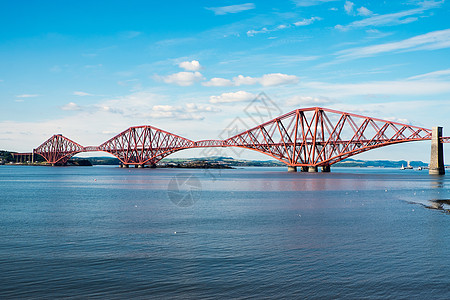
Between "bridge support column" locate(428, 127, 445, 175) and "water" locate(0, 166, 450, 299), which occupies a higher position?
"bridge support column" locate(428, 127, 445, 175)

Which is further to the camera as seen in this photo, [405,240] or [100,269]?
[405,240]

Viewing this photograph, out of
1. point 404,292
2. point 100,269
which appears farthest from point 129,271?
point 404,292

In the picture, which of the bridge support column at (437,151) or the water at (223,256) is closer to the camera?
the water at (223,256)

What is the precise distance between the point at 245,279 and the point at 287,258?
3516 mm

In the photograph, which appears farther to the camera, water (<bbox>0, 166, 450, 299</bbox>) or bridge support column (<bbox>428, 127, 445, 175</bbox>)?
bridge support column (<bbox>428, 127, 445, 175</bbox>)

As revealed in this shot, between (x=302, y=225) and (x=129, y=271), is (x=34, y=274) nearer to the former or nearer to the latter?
(x=129, y=271)

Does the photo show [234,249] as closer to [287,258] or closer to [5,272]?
[287,258]

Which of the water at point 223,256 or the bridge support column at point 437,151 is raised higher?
the bridge support column at point 437,151

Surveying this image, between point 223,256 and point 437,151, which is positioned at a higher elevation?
point 437,151

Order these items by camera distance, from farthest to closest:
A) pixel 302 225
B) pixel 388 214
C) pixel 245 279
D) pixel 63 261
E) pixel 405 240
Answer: pixel 388 214, pixel 302 225, pixel 405 240, pixel 63 261, pixel 245 279

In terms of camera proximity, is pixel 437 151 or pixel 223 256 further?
pixel 437 151

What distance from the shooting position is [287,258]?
57.8ft

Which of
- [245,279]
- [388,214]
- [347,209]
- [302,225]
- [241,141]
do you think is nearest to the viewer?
[245,279]

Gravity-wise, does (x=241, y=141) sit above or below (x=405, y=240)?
above
